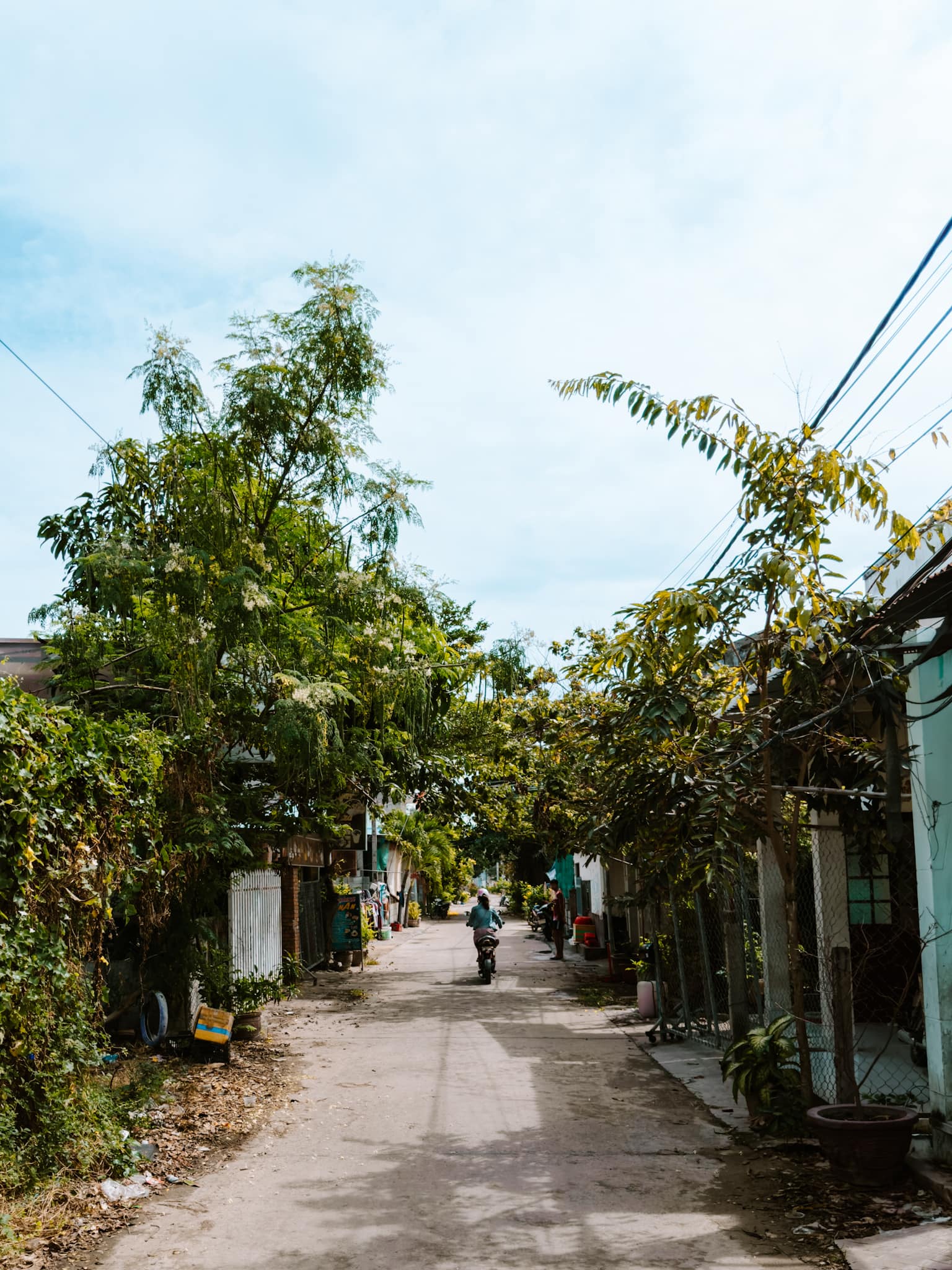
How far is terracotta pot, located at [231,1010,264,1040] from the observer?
39.1 ft

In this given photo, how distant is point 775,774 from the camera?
8.32m

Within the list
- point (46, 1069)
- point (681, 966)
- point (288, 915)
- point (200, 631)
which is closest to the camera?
point (46, 1069)

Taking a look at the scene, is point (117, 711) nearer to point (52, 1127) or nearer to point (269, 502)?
point (269, 502)

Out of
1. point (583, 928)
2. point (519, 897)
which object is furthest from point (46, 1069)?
point (519, 897)

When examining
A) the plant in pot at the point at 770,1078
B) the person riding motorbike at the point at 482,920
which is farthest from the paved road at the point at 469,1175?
the person riding motorbike at the point at 482,920

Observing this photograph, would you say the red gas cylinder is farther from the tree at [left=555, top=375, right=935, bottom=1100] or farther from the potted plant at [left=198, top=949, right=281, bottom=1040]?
the tree at [left=555, top=375, right=935, bottom=1100]

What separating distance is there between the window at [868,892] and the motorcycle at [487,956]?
819 centimetres

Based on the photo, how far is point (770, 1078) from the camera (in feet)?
26.3

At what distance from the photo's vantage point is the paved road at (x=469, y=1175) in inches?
219

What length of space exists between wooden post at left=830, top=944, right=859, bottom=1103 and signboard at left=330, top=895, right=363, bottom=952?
50.2ft

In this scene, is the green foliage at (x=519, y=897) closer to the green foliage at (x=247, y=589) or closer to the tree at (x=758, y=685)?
the green foliage at (x=247, y=589)

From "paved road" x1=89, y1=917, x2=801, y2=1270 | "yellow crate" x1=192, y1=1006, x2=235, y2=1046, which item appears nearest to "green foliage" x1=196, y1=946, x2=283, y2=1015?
"yellow crate" x1=192, y1=1006, x2=235, y2=1046

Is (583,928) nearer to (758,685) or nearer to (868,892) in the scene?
(868,892)

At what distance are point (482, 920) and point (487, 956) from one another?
75cm
